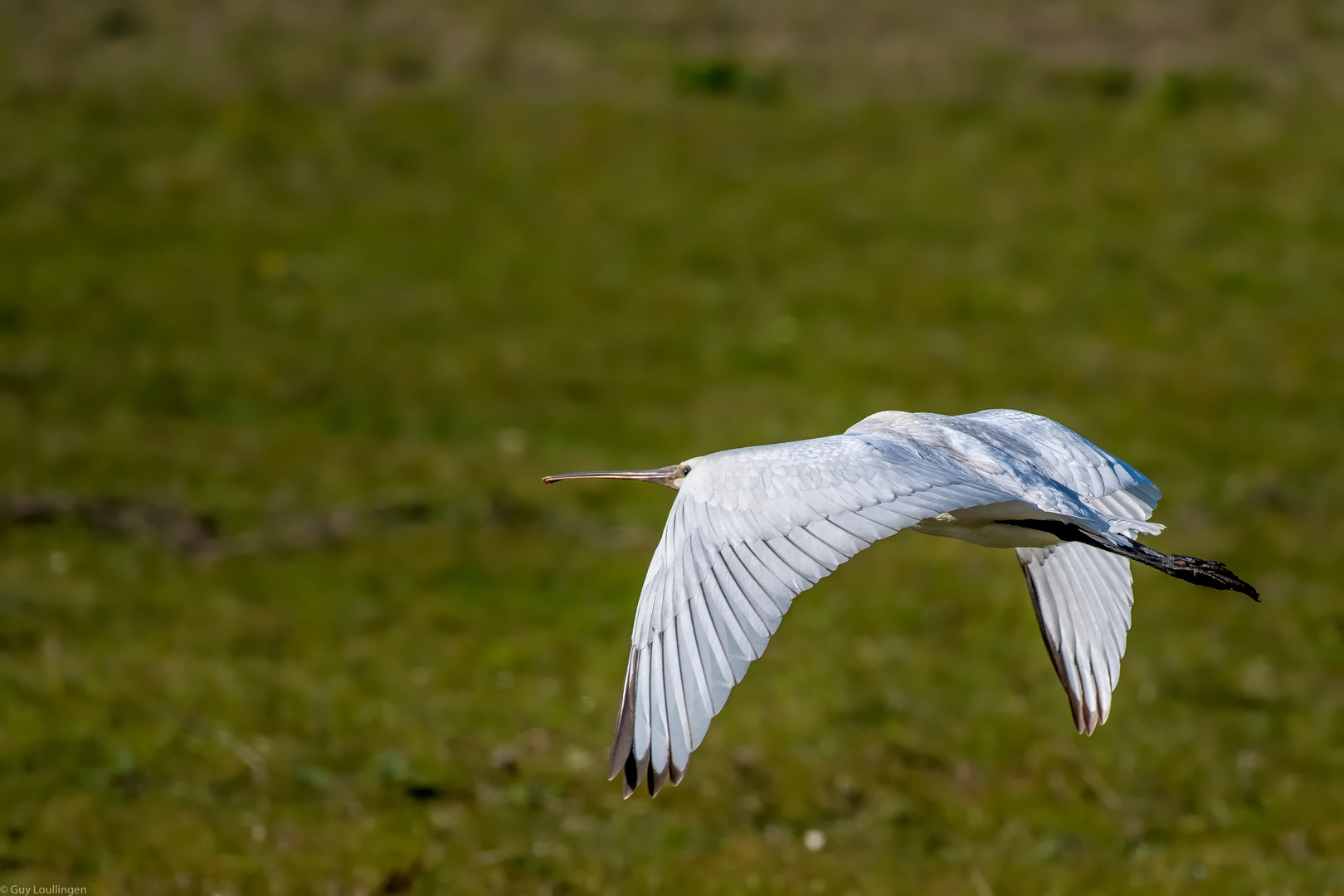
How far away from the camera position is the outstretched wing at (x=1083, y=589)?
21.3 feet

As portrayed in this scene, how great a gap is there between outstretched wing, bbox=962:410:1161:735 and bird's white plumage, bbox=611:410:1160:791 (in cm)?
1

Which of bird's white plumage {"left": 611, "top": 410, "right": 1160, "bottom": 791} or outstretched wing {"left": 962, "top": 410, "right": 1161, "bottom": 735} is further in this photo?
outstretched wing {"left": 962, "top": 410, "right": 1161, "bottom": 735}

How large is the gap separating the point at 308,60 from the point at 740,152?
4379 millimetres

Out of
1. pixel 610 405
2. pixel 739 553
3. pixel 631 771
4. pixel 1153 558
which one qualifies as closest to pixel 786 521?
pixel 739 553

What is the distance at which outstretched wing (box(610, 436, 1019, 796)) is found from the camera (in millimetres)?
4895

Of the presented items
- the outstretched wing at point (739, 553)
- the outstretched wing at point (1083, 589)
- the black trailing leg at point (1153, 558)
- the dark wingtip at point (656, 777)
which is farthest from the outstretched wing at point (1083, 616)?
the dark wingtip at point (656, 777)

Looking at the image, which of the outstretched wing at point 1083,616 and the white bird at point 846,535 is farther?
the outstretched wing at point 1083,616

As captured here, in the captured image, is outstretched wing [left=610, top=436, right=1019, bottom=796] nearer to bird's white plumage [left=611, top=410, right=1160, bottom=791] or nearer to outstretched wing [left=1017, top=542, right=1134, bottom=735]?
bird's white plumage [left=611, top=410, right=1160, bottom=791]

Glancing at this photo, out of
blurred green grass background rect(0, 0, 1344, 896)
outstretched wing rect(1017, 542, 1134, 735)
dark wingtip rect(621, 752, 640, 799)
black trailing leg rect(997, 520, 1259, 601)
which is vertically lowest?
blurred green grass background rect(0, 0, 1344, 896)

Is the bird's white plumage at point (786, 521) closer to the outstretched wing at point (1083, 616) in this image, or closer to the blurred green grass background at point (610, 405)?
the outstretched wing at point (1083, 616)

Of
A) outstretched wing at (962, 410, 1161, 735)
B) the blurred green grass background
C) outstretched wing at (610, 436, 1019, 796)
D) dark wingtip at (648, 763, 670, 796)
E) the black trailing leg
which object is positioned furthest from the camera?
the blurred green grass background

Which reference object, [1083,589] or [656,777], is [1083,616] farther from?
[656,777]

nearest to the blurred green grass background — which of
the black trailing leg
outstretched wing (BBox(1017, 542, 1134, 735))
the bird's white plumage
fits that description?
outstretched wing (BBox(1017, 542, 1134, 735))

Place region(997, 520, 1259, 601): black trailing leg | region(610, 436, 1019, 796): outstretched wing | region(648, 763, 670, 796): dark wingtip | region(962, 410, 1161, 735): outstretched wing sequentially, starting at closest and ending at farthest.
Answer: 1. region(648, 763, 670, 796): dark wingtip
2. region(610, 436, 1019, 796): outstretched wing
3. region(997, 520, 1259, 601): black trailing leg
4. region(962, 410, 1161, 735): outstretched wing
